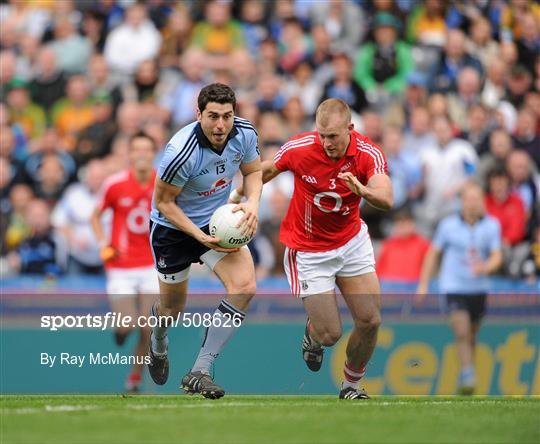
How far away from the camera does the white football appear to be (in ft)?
34.3

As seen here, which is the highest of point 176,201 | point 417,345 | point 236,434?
point 176,201

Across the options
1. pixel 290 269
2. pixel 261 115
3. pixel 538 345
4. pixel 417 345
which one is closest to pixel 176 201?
pixel 290 269

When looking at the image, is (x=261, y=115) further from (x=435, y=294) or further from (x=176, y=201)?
(x=176, y=201)

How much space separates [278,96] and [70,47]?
3.51 meters

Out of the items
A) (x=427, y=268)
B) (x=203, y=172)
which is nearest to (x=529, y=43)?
(x=427, y=268)

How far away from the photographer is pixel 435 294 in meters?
14.3

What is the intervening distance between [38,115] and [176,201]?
8.55 meters

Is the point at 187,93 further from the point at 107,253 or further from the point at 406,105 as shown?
the point at 107,253

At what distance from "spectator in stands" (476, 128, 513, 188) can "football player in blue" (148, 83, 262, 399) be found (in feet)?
21.3

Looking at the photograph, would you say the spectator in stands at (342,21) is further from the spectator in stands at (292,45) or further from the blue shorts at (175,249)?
the blue shorts at (175,249)

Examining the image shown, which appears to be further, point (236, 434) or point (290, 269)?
point (290, 269)

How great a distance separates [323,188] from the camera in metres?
11.2

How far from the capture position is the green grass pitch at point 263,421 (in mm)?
8438

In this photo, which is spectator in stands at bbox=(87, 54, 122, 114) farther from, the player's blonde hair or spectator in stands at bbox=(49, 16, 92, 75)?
the player's blonde hair
